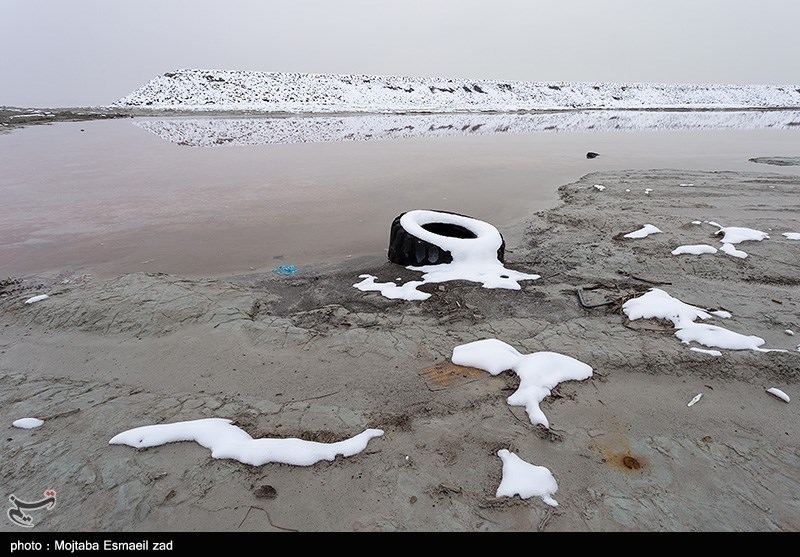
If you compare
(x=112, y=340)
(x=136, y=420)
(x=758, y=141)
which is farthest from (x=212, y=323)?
(x=758, y=141)

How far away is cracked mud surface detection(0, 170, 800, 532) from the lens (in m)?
2.25

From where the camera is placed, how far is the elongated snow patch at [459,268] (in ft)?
16.3

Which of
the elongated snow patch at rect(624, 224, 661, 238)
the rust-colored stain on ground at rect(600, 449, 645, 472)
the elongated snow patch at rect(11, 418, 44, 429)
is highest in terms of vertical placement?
the elongated snow patch at rect(624, 224, 661, 238)

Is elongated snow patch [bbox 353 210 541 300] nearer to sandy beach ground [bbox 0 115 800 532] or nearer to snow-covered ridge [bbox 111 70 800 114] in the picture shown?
sandy beach ground [bbox 0 115 800 532]

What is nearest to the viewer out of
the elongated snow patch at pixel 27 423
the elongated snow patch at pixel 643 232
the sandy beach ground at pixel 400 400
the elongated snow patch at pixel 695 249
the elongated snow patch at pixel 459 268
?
the sandy beach ground at pixel 400 400

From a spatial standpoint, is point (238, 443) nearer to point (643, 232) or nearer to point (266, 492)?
point (266, 492)

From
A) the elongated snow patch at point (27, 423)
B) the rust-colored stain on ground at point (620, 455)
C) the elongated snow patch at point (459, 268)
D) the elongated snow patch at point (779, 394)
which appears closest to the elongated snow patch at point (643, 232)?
the elongated snow patch at point (459, 268)

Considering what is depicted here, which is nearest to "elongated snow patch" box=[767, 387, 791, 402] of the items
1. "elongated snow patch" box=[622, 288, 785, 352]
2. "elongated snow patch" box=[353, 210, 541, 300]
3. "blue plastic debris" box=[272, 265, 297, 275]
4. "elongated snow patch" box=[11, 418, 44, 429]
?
"elongated snow patch" box=[622, 288, 785, 352]

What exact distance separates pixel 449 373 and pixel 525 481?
3.73 feet

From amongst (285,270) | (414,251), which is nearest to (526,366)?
(414,251)

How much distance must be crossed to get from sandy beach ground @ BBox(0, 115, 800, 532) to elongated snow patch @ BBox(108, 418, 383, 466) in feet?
0.18

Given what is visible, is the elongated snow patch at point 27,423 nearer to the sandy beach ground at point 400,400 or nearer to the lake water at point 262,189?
the sandy beach ground at point 400,400

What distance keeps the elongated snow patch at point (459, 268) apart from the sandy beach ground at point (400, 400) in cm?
19

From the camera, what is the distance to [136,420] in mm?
2893
